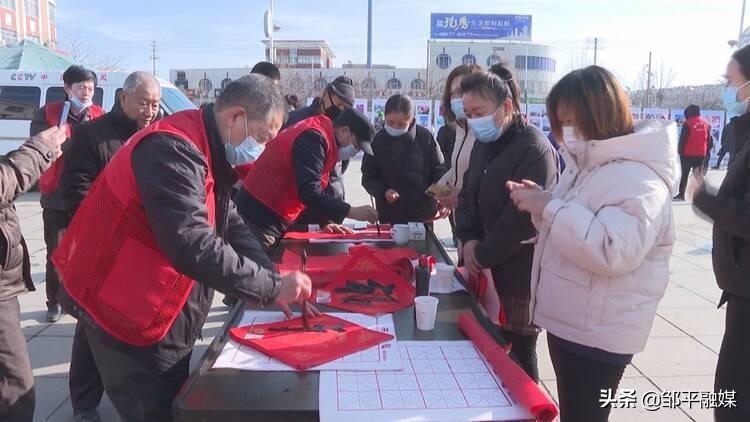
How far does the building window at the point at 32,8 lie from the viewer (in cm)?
4088

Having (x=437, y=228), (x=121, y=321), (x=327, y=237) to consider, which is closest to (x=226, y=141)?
(x=121, y=321)

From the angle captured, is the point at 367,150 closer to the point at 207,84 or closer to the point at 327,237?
the point at 327,237

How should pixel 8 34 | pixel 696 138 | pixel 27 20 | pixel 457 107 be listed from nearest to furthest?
pixel 457 107, pixel 696 138, pixel 8 34, pixel 27 20

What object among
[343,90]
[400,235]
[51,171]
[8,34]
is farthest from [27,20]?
[400,235]

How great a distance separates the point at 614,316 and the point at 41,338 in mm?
3628

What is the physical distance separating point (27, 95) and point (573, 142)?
11519 millimetres

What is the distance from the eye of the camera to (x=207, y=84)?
45219 mm

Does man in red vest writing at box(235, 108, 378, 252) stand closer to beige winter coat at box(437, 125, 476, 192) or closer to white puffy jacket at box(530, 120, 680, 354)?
beige winter coat at box(437, 125, 476, 192)

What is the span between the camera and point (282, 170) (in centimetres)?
302

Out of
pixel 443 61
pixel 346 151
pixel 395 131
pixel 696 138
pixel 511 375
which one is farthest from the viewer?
pixel 443 61

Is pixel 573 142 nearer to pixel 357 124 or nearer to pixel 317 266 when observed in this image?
pixel 317 266

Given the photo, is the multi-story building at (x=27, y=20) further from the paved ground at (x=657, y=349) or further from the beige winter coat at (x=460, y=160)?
the beige winter coat at (x=460, y=160)

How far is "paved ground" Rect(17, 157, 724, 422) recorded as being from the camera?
2.89m

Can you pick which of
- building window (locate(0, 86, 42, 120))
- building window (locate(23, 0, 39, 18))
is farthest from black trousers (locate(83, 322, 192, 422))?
building window (locate(23, 0, 39, 18))
